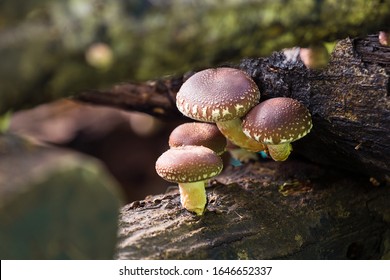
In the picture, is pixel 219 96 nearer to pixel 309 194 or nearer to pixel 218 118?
pixel 218 118

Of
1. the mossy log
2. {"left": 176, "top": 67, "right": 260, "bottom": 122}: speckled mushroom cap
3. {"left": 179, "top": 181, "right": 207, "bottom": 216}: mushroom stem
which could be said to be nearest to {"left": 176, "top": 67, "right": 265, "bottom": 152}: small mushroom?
{"left": 176, "top": 67, "right": 260, "bottom": 122}: speckled mushroom cap

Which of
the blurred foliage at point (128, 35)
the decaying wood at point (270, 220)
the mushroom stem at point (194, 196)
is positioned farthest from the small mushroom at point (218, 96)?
the blurred foliage at point (128, 35)

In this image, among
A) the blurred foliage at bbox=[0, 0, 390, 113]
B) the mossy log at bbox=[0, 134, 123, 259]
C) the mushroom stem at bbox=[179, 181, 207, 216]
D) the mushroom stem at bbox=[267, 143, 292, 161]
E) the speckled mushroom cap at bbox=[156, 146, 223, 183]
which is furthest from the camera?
the mushroom stem at bbox=[267, 143, 292, 161]

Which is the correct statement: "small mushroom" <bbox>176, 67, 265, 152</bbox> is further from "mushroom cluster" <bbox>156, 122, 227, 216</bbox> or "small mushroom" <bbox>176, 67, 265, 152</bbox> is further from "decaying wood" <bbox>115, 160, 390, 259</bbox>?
"decaying wood" <bbox>115, 160, 390, 259</bbox>

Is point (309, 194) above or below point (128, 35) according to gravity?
below

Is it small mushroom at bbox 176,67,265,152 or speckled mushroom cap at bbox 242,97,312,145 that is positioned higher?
small mushroom at bbox 176,67,265,152

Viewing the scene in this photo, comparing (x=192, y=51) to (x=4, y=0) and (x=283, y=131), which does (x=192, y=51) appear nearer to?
(x=4, y=0)

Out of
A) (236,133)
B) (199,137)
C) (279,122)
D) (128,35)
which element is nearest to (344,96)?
(279,122)

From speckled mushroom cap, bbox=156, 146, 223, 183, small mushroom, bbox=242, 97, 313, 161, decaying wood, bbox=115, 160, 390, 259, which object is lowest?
decaying wood, bbox=115, 160, 390, 259
